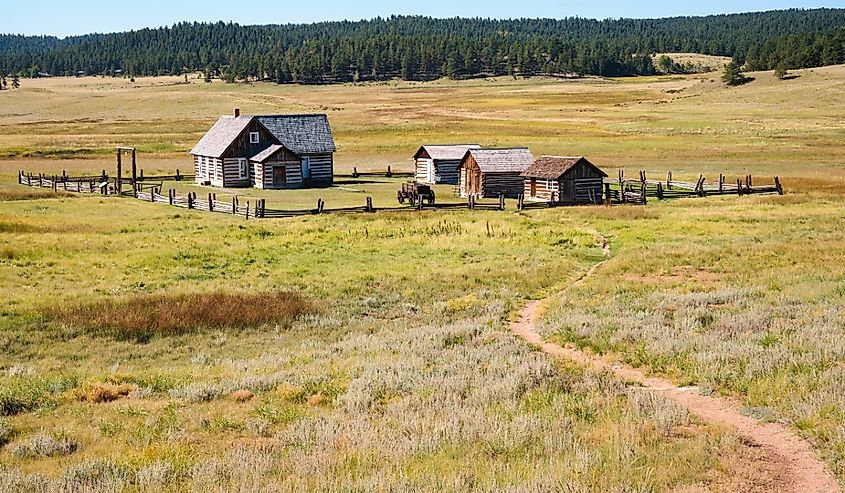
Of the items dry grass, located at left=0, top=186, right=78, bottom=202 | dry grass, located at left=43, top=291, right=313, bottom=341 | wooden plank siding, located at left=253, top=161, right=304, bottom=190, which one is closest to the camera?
dry grass, located at left=43, top=291, right=313, bottom=341

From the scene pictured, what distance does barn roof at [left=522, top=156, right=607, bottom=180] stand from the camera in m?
47.8

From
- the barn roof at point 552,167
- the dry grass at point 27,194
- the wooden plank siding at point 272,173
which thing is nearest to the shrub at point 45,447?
the barn roof at point 552,167

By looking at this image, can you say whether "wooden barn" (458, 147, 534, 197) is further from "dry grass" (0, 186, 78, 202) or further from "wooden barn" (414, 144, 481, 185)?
"dry grass" (0, 186, 78, 202)

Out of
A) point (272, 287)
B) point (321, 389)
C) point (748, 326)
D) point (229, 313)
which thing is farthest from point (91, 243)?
point (748, 326)

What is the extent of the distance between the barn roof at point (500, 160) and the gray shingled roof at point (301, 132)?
37.0 feet

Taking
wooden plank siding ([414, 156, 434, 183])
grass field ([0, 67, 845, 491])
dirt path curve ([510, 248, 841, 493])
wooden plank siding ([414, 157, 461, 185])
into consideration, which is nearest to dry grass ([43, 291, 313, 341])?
grass field ([0, 67, 845, 491])

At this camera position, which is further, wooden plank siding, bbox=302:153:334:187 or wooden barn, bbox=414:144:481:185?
wooden plank siding, bbox=302:153:334:187

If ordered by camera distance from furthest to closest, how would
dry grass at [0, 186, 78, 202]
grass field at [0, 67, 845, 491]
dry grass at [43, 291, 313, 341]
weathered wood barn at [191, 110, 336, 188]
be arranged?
weathered wood barn at [191, 110, 336, 188], dry grass at [0, 186, 78, 202], dry grass at [43, 291, 313, 341], grass field at [0, 67, 845, 491]

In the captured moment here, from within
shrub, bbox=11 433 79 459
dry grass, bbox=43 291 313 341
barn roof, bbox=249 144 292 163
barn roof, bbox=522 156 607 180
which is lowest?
dry grass, bbox=43 291 313 341

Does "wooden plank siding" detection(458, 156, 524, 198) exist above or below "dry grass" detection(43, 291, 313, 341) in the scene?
above

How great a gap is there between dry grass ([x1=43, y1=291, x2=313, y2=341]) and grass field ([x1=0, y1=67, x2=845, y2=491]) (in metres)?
0.08

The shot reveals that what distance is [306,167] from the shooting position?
59.2 meters

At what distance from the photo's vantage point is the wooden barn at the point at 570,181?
157 feet

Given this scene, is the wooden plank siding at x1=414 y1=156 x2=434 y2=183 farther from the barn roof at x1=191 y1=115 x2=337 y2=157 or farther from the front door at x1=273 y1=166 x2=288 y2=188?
the front door at x1=273 y1=166 x2=288 y2=188
